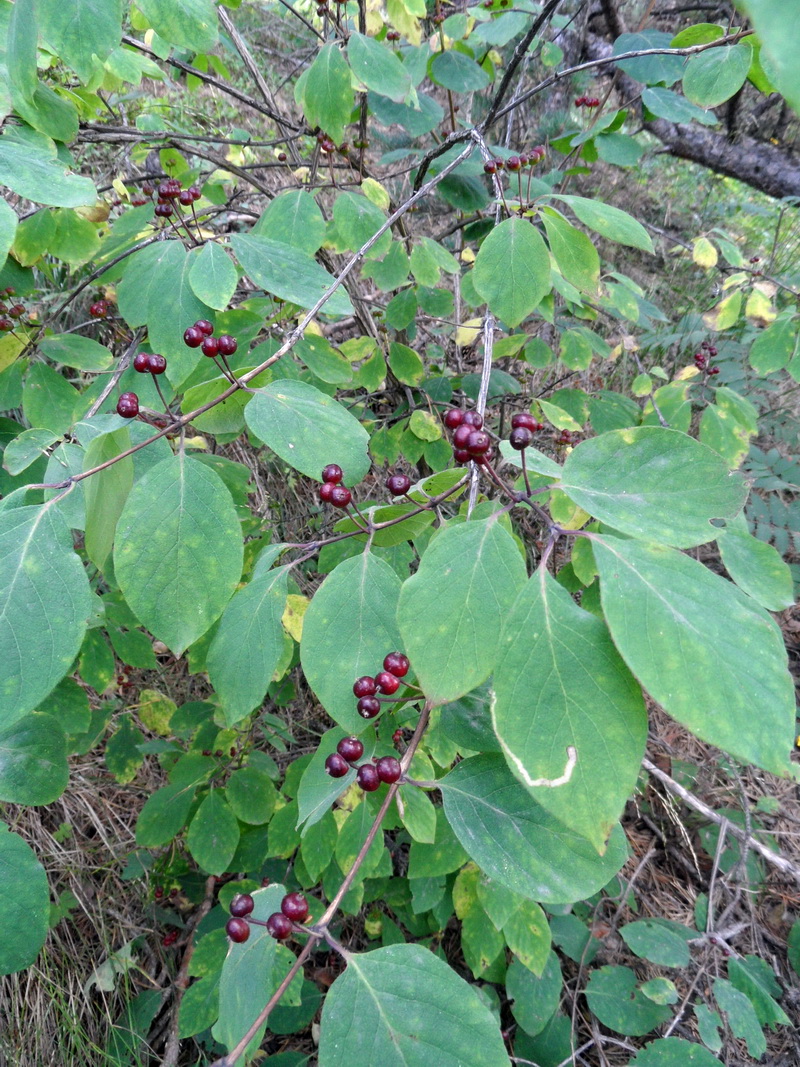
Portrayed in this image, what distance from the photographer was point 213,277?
106 cm

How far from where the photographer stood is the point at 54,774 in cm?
111

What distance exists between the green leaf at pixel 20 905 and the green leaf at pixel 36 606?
282 mm

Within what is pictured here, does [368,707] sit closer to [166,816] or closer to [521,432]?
[521,432]

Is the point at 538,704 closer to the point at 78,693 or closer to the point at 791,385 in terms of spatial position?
the point at 78,693

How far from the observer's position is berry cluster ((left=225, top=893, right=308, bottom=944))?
2.24 feet

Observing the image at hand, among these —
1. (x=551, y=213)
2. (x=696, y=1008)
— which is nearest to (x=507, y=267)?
(x=551, y=213)

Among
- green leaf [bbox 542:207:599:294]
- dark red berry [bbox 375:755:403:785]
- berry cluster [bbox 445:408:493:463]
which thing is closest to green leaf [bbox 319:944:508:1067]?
dark red berry [bbox 375:755:403:785]

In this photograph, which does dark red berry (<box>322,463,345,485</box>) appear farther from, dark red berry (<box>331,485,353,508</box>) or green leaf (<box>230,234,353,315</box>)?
green leaf (<box>230,234,353,315</box>)

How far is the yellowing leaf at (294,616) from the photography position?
1.37m

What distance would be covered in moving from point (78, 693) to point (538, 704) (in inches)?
51.2

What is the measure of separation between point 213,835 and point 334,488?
1.32 m

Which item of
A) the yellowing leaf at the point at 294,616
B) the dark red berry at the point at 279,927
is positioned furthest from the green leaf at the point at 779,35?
the yellowing leaf at the point at 294,616

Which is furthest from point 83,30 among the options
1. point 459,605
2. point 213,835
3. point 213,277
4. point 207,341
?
point 213,835

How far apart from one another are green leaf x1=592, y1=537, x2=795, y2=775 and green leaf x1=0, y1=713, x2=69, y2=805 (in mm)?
1041
